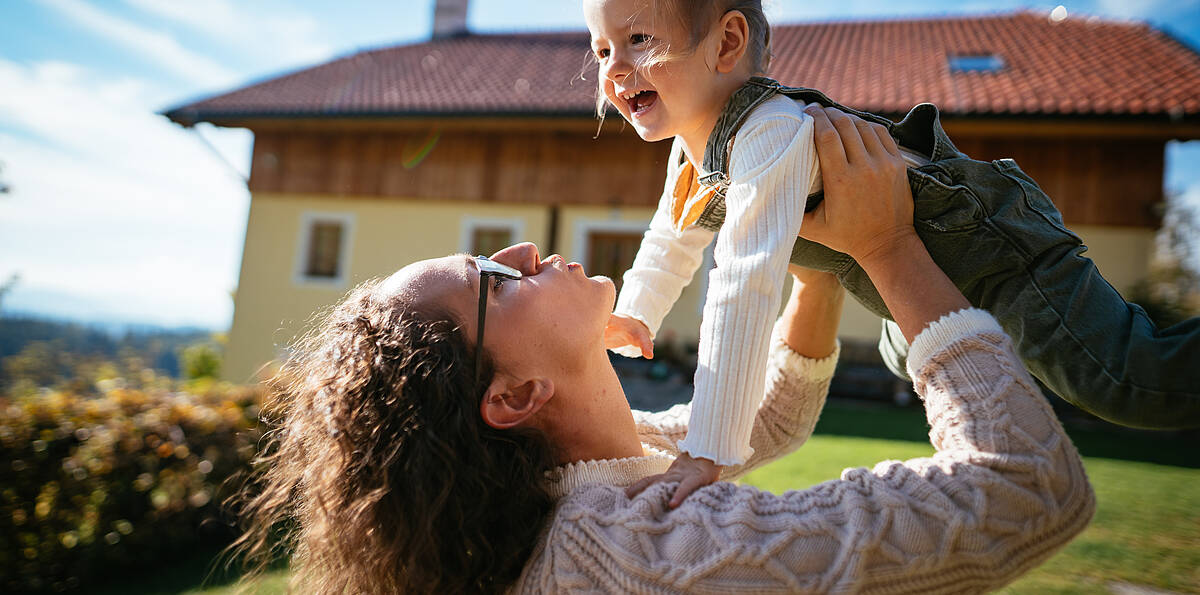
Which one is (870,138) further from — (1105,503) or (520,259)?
(1105,503)

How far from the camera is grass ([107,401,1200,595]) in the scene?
3.28 meters

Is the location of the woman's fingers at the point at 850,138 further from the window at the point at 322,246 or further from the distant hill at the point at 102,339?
the distant hill at the point at 102,339

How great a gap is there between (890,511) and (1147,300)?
1113 cm

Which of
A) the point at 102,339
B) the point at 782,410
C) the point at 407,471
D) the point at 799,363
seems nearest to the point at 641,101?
the point at 799,363

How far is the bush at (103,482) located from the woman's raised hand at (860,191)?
12.4 ft

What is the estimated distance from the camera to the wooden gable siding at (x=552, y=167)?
10547 millimetres

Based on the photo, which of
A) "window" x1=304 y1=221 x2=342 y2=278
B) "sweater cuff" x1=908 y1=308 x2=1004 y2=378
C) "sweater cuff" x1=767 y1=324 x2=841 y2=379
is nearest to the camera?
"sweater cuff" x1=908 y1=308 x2=1004 y2=378

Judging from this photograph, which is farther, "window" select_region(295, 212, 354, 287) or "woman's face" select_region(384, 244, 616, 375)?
"window" select_region(295, 212, 354, 287)

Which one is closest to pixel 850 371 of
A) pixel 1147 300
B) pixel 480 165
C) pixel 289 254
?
pixel 1147 300

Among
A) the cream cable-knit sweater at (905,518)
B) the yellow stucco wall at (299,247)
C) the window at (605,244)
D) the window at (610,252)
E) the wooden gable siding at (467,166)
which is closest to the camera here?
the cream cable-knit sweater at (905,518)

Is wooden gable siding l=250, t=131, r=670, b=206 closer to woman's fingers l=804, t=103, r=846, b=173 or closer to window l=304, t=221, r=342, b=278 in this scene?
window l=304, t=221, r=342, b=278

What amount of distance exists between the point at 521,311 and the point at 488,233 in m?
12.6

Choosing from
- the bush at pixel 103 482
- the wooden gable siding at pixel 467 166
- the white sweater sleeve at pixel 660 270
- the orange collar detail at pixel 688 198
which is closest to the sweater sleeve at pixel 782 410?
the white sweater sleeve at pixel 660 270

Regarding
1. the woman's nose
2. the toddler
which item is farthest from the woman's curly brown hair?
the toddler
